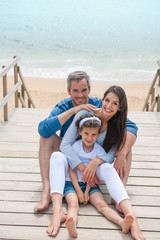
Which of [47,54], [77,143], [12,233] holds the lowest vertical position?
[12,233]

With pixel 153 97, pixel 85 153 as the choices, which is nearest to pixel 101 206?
pixel 85 153

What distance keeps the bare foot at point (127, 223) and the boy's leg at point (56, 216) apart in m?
0.41

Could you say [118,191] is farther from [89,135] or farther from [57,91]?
[57,91]

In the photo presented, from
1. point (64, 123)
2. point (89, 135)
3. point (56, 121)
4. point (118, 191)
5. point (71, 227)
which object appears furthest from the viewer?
point (64, 123)

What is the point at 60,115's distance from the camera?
2756 millimetres

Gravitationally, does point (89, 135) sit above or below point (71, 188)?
above

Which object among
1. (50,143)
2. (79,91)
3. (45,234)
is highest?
(79,91)

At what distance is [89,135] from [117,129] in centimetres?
28

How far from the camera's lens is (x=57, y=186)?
2455 mm

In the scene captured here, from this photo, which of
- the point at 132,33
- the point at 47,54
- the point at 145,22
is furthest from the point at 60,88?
the point at 145,22

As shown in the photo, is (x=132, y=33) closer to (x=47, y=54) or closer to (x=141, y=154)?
(x=47, y=54)

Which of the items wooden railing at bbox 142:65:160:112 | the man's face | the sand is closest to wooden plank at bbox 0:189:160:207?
the man's face

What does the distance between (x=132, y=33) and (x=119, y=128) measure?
1154 inches

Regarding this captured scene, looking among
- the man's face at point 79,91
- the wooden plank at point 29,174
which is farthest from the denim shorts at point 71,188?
the man's face at point 79,91
